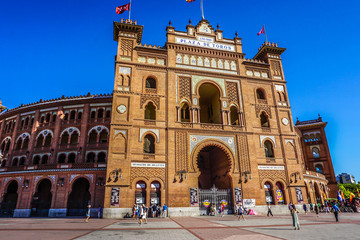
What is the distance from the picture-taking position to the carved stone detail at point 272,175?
23.4 meters

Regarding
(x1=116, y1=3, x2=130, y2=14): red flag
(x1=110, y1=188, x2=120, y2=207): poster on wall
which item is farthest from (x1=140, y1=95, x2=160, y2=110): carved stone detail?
(x1=116, y1=3, x2=130, y2=14): red flag

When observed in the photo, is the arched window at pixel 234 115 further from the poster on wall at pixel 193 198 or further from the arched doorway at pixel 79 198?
the arched doorway at pixel 79 198

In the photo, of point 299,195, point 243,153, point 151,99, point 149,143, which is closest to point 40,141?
point 149,143

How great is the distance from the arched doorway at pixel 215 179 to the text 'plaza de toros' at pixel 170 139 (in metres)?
0.11

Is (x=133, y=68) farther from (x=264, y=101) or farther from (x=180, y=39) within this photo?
(x=264, y=101)

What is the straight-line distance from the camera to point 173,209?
20.1 meters

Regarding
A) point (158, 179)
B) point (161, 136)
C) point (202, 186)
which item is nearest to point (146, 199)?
point (158, 179)

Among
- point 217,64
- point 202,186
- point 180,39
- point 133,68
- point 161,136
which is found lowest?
point 202,186

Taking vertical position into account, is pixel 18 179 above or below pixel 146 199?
above

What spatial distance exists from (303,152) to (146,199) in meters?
37.6

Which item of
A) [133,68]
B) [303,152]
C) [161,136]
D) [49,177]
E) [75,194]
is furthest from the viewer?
[303,152]

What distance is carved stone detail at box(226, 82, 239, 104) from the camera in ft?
85.6

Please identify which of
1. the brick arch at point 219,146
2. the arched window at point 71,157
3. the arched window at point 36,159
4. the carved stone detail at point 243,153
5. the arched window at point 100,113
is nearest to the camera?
the brick arch at point 219,146

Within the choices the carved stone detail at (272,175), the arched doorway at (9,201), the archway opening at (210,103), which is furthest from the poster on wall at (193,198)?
the arched doorway at (9,201)
